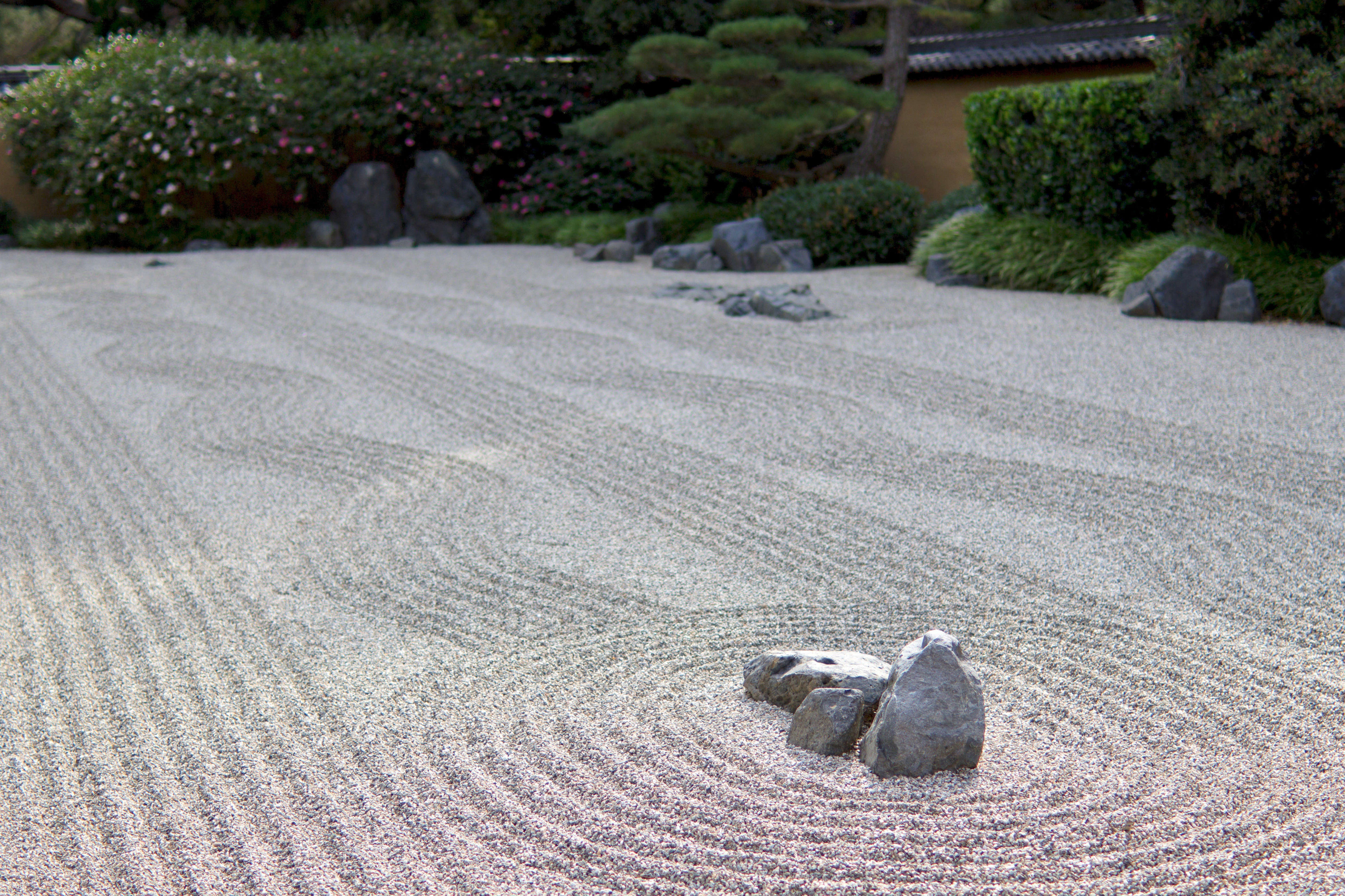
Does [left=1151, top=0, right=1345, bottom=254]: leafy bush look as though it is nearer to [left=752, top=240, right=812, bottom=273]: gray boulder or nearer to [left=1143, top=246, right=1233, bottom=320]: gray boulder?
[left=1143, top=246, right=1233, bottom=320]: gray boulder

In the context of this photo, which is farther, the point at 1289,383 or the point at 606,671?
the point at 1289,383

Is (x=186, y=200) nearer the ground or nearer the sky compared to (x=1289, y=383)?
nearer the sky

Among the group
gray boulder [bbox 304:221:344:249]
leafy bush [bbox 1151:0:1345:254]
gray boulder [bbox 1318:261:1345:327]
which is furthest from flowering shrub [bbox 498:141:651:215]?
gray boulder [bbox 1318:261:1345:327]

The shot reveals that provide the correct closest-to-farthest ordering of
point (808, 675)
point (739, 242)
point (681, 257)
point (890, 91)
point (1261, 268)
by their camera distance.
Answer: point (808, 675) < point (1261, 268) < point (739, 242) < point (681, 257) < point (890, 91)

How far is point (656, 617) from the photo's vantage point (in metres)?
2.05

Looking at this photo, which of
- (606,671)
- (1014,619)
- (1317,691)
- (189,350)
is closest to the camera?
(1317,691)

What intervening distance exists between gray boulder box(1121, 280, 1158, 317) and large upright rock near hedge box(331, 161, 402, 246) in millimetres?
7368

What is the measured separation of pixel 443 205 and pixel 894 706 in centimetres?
965

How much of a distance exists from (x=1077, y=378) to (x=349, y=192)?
8331mm

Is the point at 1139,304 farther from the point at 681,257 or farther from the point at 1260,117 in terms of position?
the point at 681,257

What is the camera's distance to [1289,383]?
378 cm

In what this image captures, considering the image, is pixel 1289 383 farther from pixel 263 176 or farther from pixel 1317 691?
pixel 263 176

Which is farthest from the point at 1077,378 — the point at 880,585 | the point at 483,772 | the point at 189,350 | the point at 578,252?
the point at 578,252

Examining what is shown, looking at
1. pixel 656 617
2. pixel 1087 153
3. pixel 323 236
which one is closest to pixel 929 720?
pixel 656 617
